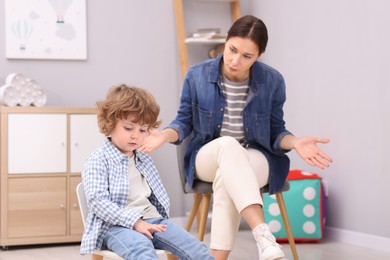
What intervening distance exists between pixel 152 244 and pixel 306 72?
86.6 inches

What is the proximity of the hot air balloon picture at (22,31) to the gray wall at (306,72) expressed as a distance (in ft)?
0.29

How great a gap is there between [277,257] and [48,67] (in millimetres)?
2290

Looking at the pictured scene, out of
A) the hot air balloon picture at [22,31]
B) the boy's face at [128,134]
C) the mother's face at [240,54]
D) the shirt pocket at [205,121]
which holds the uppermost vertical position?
the hot air balloon picture at [22,31]

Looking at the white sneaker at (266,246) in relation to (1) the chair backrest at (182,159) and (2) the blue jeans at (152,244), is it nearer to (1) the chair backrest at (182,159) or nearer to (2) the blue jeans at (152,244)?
(2) the blue jeans at (152,244)

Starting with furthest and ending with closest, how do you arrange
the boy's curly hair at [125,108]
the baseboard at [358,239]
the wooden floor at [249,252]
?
the baseboard at [358,239]
the wooden floor at [249,252]
the boy's curly hair at [125,108]

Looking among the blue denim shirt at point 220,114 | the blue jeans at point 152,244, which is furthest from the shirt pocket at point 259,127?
the blue jeans at point 152,244

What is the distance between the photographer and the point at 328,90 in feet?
11.8

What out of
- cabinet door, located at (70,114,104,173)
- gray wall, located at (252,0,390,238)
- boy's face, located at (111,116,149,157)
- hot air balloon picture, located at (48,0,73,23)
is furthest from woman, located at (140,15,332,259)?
hot air balloon picture, located at (48,0,73,23)

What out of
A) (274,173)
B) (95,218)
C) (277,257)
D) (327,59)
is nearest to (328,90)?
(327,59)

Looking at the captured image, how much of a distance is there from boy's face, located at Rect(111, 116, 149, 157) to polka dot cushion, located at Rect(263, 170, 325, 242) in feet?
5.35

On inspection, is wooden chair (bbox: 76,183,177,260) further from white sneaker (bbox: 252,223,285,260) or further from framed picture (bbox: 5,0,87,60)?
framed picture (bbox: 5,0,87,60)

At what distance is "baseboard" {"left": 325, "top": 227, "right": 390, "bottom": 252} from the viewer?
3.18 meters

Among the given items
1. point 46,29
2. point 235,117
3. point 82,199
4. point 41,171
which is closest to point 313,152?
point 235,117

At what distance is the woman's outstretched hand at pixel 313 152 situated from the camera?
7.13 feet
